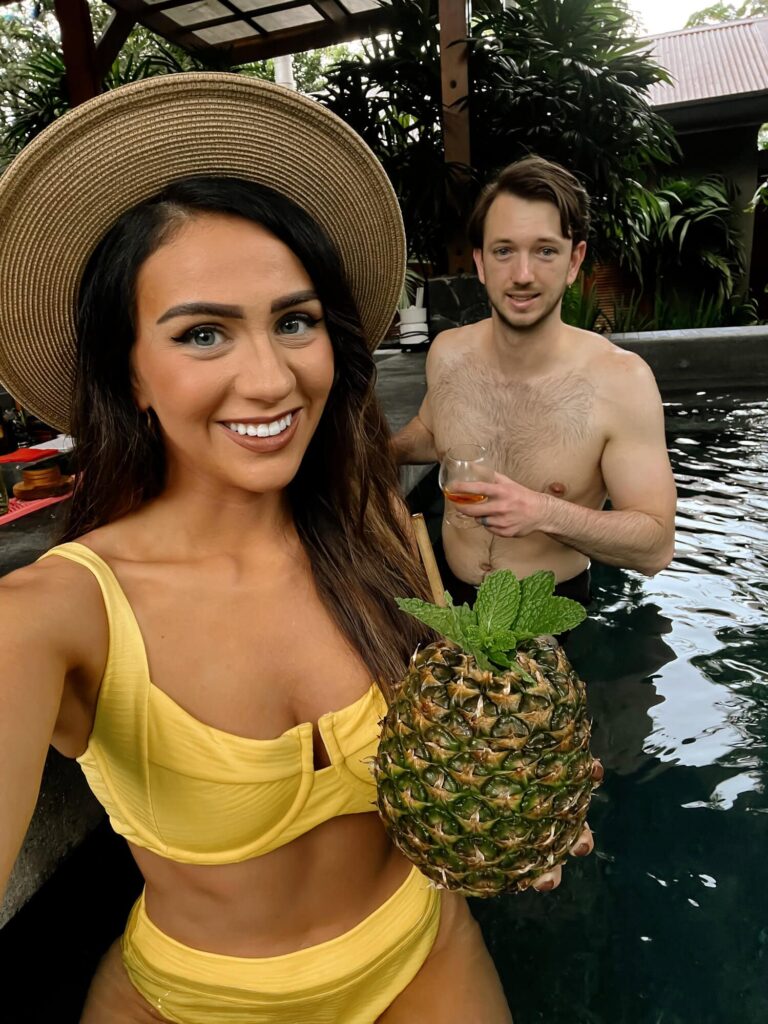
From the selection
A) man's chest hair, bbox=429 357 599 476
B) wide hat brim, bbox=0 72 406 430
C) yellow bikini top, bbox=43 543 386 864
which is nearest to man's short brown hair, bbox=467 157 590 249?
man's chest hair, bbox=429 357 599 476

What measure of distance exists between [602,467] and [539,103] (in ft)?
22.7

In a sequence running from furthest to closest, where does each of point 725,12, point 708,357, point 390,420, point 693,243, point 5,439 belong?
point 725,12, point 693,243, point 708,357, point 390,420, point 5,439

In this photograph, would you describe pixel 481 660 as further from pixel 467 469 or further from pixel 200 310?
pixel 467 469

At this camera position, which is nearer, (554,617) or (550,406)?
(554,617)

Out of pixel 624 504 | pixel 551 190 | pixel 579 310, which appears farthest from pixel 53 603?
pixel 579 310

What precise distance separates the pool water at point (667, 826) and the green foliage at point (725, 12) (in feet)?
158

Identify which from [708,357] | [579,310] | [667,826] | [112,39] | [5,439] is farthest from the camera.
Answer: [579,310]

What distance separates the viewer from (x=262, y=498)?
168 cm

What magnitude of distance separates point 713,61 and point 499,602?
18015 millimetres

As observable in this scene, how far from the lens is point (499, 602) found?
3.63ft

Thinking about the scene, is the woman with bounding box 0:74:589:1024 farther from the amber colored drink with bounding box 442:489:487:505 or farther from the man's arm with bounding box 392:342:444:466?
the man's arm with bounding box 392:342:444:466

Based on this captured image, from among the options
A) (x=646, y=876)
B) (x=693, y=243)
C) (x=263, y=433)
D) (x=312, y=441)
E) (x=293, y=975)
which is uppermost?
(x=693, y=243)

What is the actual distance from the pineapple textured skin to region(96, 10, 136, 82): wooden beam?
841 centimetres

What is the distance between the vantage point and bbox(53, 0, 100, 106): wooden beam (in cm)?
715
